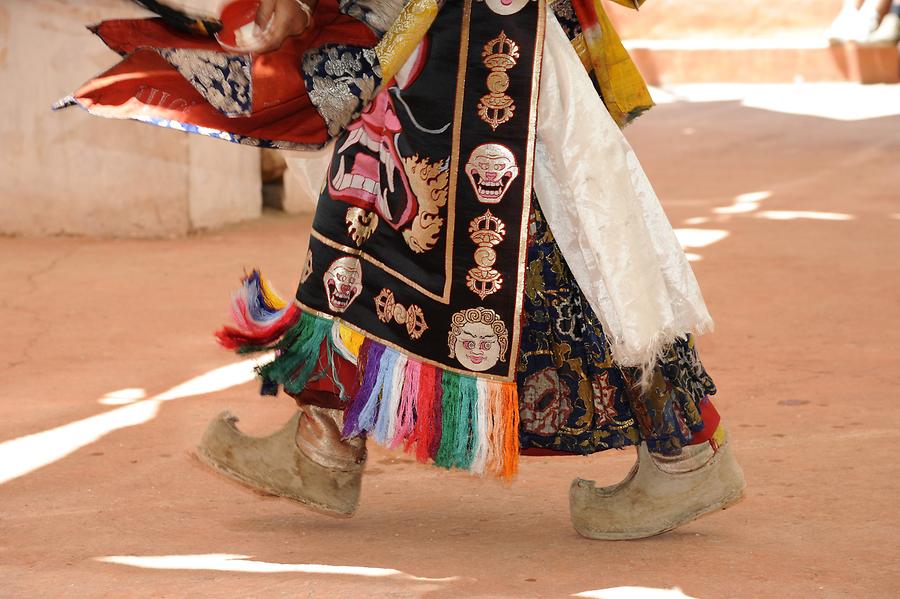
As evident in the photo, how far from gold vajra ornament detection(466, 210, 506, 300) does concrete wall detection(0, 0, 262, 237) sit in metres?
4.43

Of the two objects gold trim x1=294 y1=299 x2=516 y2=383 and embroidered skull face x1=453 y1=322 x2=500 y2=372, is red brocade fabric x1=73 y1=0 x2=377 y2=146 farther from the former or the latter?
embroidered skull face x1=453 y1=322 x2=500 y2=372

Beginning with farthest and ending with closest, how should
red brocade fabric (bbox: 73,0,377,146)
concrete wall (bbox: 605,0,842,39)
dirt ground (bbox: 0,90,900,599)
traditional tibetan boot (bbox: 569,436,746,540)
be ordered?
concrete wall (bbox: 605,0,842,39) → traditional tibetan boot (bbox: 569,436,746,540) → red brocade fabric (bbox: 73,0,377,146) → dirt ground (bbox: 0,90,900,599)

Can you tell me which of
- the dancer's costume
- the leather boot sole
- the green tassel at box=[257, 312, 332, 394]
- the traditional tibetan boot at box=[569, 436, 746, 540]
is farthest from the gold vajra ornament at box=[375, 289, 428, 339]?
the traditional tibetan boot at box=[569, 436, 746, 540]

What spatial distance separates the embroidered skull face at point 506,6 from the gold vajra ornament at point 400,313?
22.1 inches

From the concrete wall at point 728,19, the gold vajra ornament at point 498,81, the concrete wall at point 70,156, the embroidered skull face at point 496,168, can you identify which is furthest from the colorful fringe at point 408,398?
the concrete wall at point 728,19

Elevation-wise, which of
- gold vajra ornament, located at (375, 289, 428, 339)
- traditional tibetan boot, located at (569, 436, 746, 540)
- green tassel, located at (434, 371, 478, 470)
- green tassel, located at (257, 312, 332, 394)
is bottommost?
traditional tibetan boot, located at (569, 436, 746, 540)

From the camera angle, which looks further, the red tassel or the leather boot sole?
the leather boot sole

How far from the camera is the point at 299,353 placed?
2.54 metres

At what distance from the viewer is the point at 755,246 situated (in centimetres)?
624

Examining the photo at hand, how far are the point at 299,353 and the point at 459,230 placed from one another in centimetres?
40

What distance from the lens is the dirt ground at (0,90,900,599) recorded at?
7.72 ft

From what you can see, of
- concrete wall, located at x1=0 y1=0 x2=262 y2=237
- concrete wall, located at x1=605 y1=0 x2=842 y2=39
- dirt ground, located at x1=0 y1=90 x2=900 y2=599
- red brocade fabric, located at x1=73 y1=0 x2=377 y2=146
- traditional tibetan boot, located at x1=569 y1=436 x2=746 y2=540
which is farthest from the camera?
concrete wall, located at x1=605 y1=0 x2=842 y2=39

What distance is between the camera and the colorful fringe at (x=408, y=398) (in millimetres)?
2438

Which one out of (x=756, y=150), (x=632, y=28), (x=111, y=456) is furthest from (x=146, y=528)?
(x=632, y=28)
